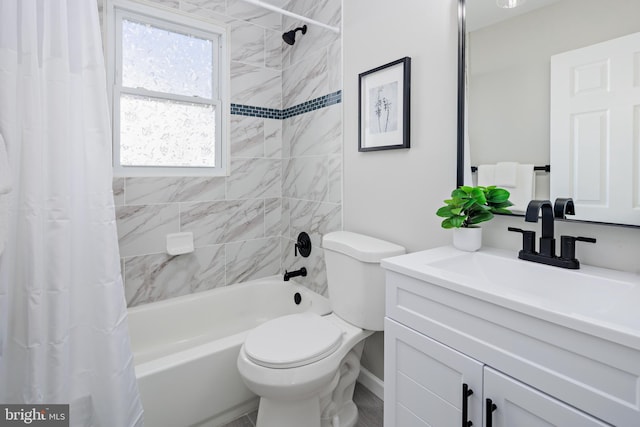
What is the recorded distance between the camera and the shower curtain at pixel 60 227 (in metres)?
1.01

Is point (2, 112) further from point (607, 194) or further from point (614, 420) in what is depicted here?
point (607, 194)

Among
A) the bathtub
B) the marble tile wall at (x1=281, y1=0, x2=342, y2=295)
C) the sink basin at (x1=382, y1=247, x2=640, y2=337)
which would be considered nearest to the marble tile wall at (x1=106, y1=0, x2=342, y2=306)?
the marble tile wall at (x1=281, y1=0, x2=342, y2=295)

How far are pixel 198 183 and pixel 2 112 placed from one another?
1.29m

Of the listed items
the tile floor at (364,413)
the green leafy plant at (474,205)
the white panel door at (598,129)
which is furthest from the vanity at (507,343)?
the tile floor at (364,413)

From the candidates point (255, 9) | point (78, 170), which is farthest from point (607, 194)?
point (255, 9)

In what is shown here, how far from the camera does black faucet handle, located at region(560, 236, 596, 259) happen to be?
1.05 m

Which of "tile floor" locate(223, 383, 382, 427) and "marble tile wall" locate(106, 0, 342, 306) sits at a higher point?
"marble tile wall" locate(106, 0, 342, 306)

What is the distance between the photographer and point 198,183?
2236mm

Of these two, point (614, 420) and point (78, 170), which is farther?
point (78, 170)

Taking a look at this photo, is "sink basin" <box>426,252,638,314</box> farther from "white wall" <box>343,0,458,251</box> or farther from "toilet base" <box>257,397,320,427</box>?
"toilet base" <box>257,397,320,427</box>

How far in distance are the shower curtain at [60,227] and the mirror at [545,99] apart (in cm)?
137

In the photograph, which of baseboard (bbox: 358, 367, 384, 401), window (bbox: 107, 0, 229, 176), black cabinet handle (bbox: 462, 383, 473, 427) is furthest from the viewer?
window (bbox: 107, 0, 229, 176)

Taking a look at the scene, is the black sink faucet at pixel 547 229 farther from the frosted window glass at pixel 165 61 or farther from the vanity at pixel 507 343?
the frosted window glass at pixel 165 61

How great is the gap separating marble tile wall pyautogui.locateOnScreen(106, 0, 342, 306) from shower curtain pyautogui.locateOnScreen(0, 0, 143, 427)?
37.1 inches
